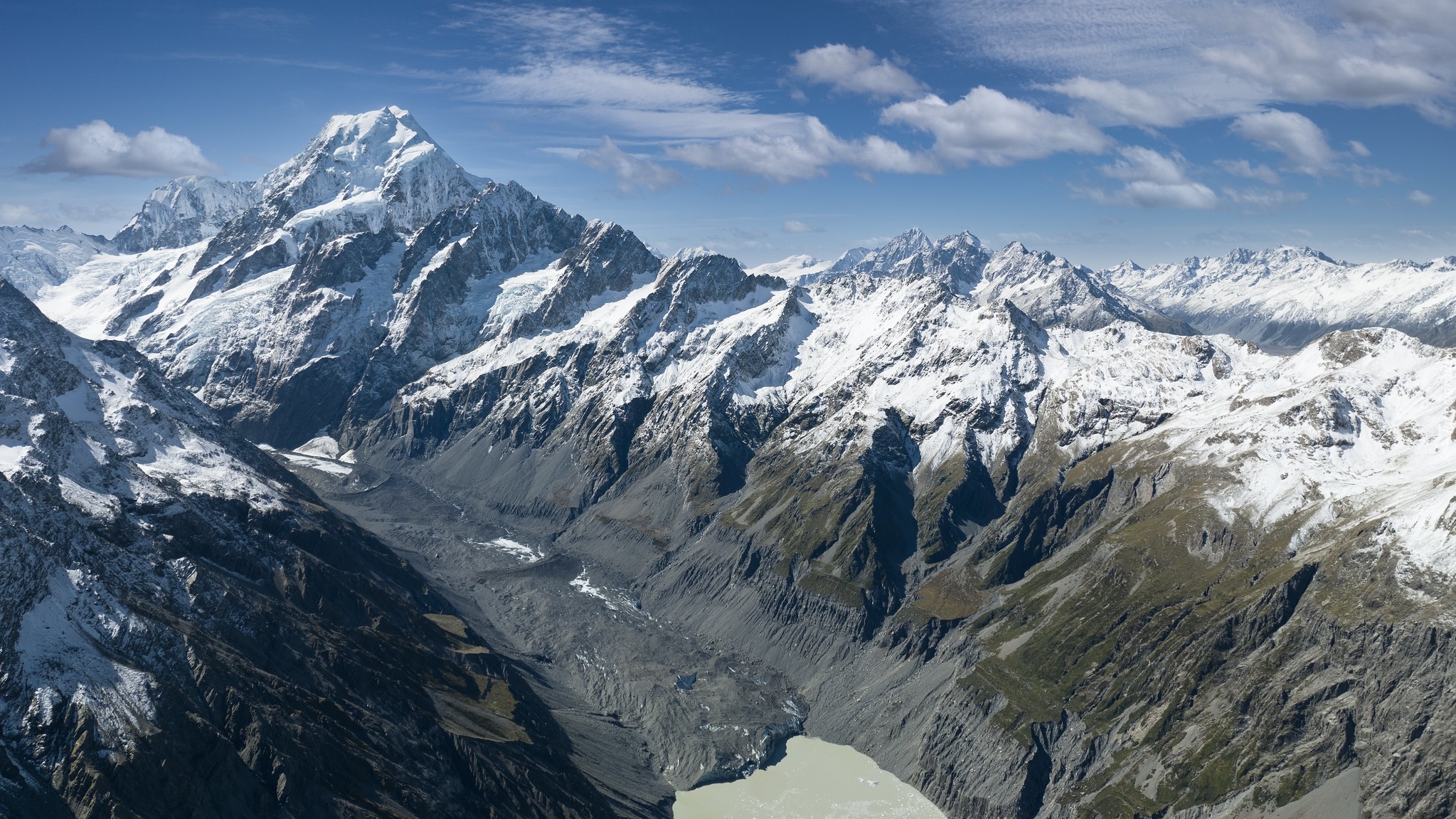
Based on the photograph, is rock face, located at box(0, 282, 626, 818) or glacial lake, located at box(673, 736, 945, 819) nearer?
rock face, located at box(0, 282, 626, 818)

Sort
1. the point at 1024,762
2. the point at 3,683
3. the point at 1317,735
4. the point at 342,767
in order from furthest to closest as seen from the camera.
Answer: the point at 1024,762
the point at 1317,735
the point at 342,767
the point at 3,683

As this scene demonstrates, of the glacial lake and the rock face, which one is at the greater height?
the rock face

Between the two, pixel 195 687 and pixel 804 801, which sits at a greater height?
pixel 195 687

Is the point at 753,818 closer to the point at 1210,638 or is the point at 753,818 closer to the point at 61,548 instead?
the point at 1210,638

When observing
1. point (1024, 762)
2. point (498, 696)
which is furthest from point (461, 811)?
point (1024, 762)

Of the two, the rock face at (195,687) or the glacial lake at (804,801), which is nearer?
the rock face at (195,687)

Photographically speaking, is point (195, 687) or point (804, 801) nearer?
point (195, 687)

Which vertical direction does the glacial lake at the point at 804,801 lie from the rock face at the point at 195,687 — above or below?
below

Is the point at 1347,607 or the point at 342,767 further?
the point at 1347,607
